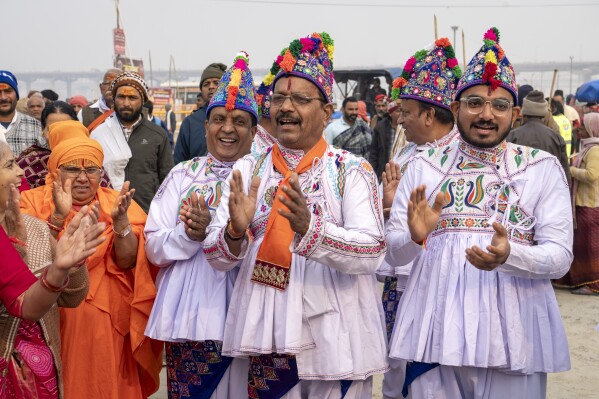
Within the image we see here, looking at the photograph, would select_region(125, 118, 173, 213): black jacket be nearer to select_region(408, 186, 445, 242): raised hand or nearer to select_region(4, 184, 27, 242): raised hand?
select_region(4, 184, 27, 242): raised hand

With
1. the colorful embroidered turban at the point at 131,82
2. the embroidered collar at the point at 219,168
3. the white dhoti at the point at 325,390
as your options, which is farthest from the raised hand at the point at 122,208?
the colorful embroidered turban at the point at 131,82

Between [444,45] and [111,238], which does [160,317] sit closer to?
[111,238]

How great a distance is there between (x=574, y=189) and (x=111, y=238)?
692cm

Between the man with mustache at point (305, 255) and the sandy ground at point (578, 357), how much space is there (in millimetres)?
2615

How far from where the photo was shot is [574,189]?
989cm

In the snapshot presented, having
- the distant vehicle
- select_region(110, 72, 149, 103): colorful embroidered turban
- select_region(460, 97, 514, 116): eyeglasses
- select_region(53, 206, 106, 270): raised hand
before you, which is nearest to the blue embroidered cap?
select_region(110, 72, 149, 103): colorful embroidered turban

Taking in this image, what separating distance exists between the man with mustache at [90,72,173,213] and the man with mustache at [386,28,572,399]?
3392 millimetres

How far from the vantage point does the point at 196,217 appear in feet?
13.1

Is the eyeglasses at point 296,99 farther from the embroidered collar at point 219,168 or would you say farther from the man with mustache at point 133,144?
the man with mustache at point 133,144

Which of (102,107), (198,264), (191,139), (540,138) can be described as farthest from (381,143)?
(198,264)

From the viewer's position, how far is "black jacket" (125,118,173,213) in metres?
6.86

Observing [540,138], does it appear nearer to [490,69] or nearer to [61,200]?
[490,69]


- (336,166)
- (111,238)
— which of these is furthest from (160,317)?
(336,166)

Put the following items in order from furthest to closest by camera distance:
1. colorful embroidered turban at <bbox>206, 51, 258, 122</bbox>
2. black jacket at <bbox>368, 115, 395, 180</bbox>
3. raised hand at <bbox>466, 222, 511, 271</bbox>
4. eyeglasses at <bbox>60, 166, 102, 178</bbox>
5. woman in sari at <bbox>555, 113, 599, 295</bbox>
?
black jacket at <bbox>368, 115, 395, 180</bbox>
woman in sari at <bbox>555, 113, 599, 295</bbox>
eyeglasses at <bbox>60, 166, 102, 178</bbox>
colorful embroidered turban at <bbox>206, 51, 258, 122</bbox>
raised hand at <bbox>466, 222, 511, 271</bbox>
